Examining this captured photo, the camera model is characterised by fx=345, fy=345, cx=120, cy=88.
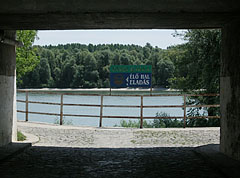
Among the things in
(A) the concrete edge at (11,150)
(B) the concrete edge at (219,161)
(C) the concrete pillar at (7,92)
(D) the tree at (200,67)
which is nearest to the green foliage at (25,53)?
(C) the concrete pillar at (7,92)

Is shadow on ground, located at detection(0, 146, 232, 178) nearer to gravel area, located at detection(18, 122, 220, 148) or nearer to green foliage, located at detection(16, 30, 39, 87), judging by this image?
gravel area, located at detection(18, 122, 220, 148)

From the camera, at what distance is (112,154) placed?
7.82 meters

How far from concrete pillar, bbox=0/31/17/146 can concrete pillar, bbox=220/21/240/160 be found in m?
4.94

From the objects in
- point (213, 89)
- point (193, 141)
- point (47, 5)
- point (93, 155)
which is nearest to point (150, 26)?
point (47, 5)

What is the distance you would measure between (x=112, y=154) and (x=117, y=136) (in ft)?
9.83

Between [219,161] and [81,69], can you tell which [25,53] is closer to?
[219,161]

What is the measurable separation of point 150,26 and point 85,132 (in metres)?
5.23

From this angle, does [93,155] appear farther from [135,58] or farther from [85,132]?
[135,58]

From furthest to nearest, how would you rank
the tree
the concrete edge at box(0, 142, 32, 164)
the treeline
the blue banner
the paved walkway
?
the treeline → the tree → the blue banner → the concrete edge at box(0, 142, 32, 164) → the paved walkway

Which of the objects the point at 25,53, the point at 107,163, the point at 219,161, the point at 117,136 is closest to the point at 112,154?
the point at 107,163

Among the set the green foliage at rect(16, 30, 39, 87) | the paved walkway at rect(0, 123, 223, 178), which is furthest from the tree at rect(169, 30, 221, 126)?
the green foliage at rect(16, 30, 39, 87)

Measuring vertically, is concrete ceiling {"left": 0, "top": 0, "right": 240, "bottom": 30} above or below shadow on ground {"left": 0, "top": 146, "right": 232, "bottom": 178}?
above

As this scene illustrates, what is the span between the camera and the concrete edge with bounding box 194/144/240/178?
581 cm

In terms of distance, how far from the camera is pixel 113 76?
522 inches
